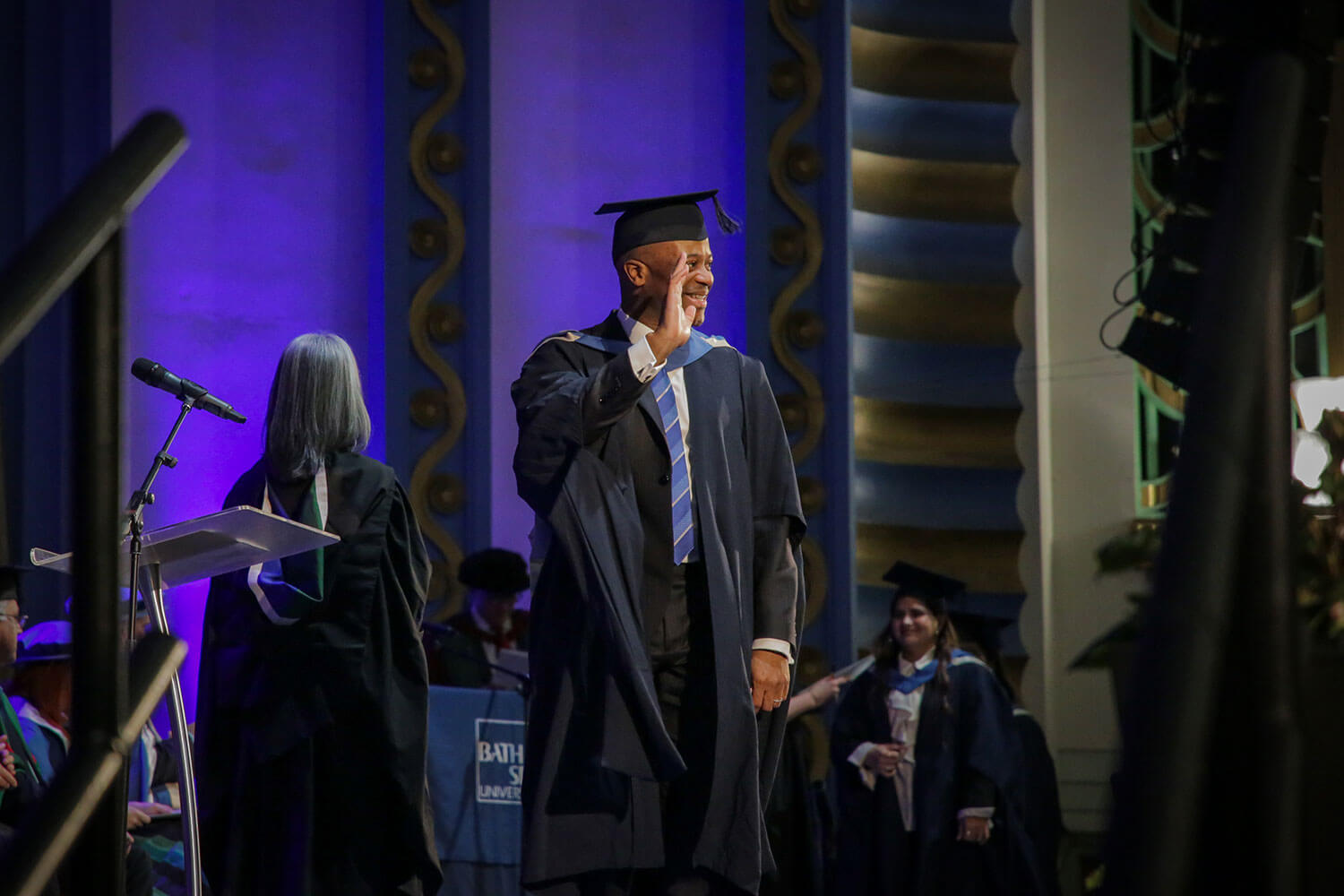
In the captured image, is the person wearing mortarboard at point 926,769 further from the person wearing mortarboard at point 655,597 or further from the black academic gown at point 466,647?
the person wearing mortarboard at point 655,597

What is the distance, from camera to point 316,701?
442 centimetres

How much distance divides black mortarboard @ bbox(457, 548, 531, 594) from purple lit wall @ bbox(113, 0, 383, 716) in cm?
59

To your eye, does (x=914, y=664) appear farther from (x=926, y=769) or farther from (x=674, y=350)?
(x=674, y=350)

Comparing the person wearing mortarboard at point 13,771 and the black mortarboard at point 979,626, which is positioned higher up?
the black mortarboard at point 979,626

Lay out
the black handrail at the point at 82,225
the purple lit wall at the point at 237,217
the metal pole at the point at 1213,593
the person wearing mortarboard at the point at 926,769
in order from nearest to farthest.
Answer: the metal pole at the point at 1213,593 < the black handrail at the point at 82,225 < the purple lit wall at the point at 237,217 < the person wearing mortarboard at the point at 926,769

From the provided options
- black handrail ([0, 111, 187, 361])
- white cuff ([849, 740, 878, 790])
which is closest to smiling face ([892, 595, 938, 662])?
white cuff ([849, 740, 878, 790])

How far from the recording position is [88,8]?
21.0 ft

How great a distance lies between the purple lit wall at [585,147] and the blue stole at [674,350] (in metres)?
3.07

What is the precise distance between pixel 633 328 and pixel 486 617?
3.13m

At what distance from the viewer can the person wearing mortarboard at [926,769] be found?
7.18 metres

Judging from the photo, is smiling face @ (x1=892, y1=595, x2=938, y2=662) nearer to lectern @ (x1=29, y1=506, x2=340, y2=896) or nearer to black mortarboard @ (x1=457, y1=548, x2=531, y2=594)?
black mortarboard @ (x1=457, y1=548, x2=531, y2=594)

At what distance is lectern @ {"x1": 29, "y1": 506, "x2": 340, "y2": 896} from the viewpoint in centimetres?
371

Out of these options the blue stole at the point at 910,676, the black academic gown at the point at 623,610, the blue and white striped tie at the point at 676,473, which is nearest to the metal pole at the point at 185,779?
the black academic gown at the point at 623,610

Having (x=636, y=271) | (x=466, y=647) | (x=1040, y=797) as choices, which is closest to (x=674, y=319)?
(x=636, y=271)
